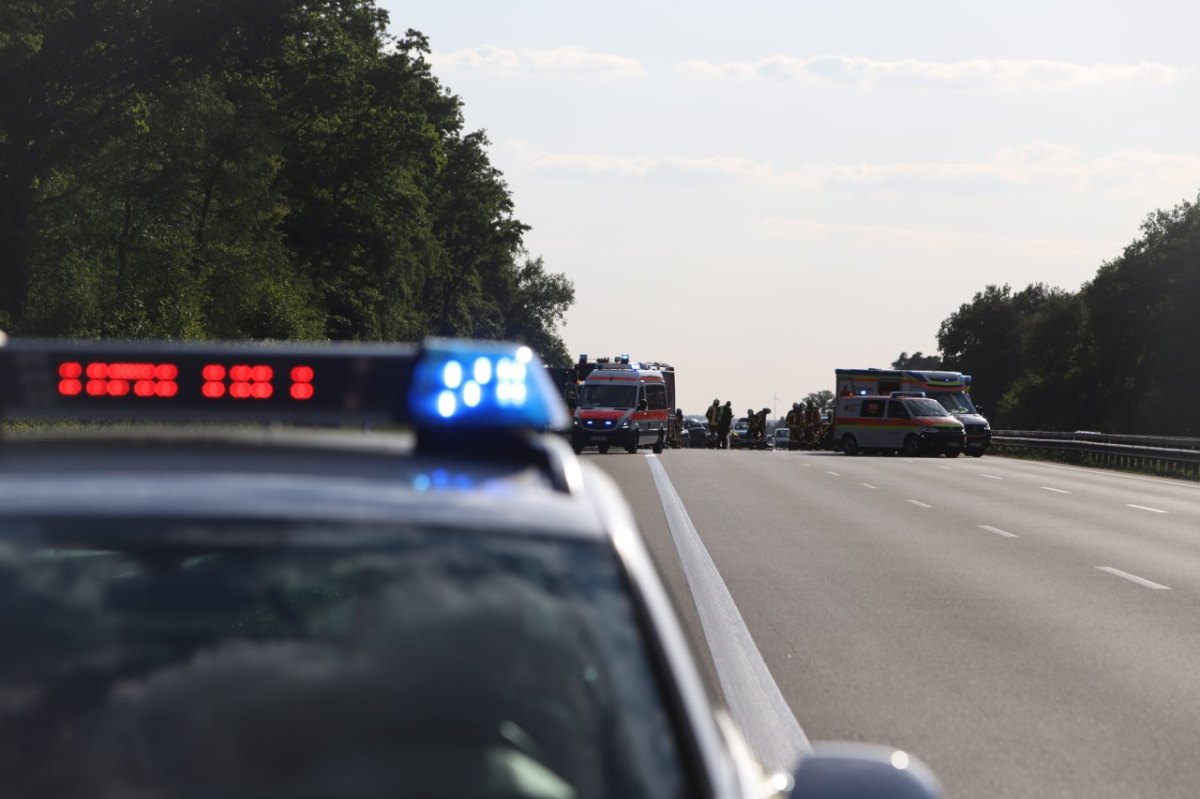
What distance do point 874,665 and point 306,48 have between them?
203 feet

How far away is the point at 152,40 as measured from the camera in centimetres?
5128

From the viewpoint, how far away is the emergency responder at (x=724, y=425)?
6838 cm

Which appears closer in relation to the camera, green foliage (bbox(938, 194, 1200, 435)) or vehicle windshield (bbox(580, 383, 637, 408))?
vehicle windshield (bbox(580, 383, 637, 408))

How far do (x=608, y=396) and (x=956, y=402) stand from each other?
14339mm

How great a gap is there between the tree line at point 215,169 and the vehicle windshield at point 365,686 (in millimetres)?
48607

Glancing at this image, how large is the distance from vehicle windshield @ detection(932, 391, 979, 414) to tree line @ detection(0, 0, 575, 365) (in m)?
21.2

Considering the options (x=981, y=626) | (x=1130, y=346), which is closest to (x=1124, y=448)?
(x=981, y=626)

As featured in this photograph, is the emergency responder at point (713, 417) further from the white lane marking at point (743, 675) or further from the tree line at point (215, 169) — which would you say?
the white lane marking at point (743, 675)

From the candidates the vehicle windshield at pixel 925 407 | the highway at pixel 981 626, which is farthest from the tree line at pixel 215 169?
the highway at pixel 981 626

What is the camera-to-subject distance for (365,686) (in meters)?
3.03

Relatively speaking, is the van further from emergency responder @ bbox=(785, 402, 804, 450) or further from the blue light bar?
the blue light bar

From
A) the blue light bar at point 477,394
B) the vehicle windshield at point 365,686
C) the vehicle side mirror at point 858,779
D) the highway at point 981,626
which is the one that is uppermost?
the blue light bar at point 477,394

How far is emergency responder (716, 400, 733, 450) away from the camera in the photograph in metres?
68.4

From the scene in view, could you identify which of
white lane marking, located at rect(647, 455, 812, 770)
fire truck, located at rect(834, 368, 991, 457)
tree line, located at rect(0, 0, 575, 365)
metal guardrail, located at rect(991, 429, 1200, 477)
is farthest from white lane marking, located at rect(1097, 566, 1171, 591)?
fire truck, located at rect(834, 368, 991, 457)
